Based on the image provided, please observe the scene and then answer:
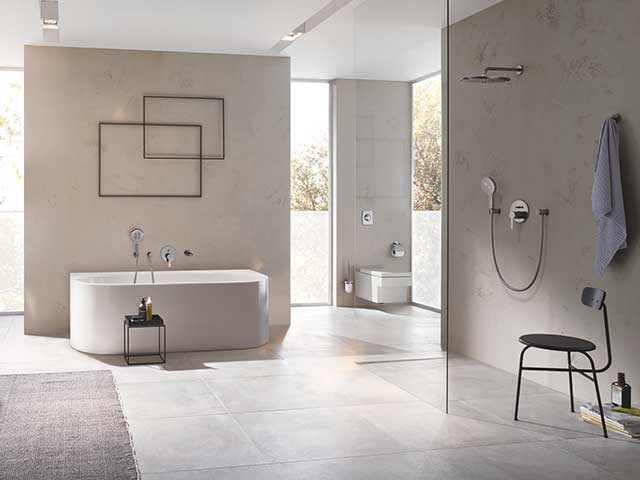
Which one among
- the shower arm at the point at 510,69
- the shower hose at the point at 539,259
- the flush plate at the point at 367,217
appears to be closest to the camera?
the shower arm at the point at 510,69

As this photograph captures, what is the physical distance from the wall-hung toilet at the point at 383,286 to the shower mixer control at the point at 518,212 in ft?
2.18

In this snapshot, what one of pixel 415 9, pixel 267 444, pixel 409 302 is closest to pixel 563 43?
pixel 415 9

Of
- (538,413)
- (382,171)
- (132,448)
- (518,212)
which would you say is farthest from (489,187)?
(132,448)

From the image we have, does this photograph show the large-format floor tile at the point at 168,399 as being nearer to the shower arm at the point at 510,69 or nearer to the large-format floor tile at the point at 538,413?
the large-format floor tile at the point at 538,413

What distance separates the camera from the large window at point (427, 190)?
14.0ft

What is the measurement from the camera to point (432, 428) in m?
4.08

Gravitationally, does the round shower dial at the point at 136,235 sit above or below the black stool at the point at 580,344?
above

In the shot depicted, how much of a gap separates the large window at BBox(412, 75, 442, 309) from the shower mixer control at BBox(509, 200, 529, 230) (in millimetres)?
384

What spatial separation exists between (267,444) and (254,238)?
12.9 feet

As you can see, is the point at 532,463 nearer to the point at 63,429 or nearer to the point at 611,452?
the point at 611,452

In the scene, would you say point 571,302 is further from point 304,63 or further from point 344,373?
point 304,63

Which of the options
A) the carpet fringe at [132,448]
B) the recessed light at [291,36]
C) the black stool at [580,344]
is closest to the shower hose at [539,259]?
the black stool at [580,344]

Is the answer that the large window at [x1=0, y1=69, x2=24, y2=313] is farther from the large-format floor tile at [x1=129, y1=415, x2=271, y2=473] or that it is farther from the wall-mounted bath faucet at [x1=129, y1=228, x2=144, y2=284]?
the large-format floor tile at [x1=129, y1=415, x2=271, y2=473]

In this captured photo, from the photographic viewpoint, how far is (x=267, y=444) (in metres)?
3.81
